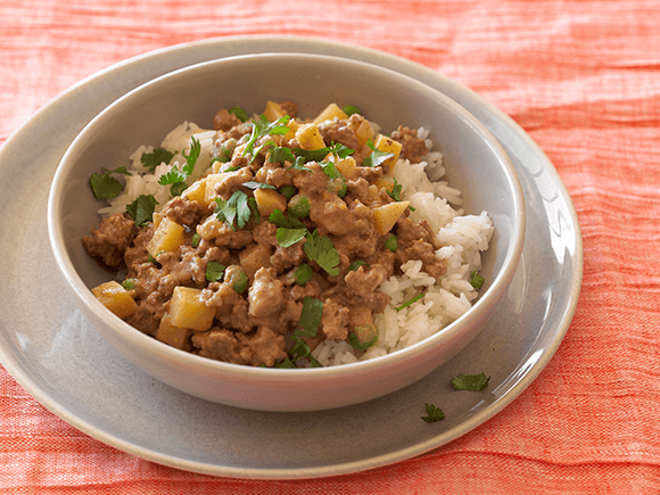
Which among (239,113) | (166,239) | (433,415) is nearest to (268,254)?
(166,239)

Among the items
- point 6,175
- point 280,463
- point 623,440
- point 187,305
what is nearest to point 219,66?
point 6,175

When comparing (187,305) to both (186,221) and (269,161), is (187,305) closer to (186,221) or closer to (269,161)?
(186,221)

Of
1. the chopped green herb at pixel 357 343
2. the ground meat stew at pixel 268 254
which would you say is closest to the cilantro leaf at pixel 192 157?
the ground meat stew at pixel 268 254

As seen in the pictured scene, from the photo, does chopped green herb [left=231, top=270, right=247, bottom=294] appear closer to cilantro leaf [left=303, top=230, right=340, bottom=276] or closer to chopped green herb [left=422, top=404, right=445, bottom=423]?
cilantro leaf [left=303, top=230, right=340, bottom=276]

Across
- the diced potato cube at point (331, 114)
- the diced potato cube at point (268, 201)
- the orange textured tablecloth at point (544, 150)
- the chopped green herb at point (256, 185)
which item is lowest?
the orange textured tablecloth at point (544, 150)

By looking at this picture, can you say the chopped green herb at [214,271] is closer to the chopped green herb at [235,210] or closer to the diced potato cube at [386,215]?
the chopped green herb at [235,210]

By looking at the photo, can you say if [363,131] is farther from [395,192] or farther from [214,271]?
[214,271]
